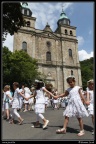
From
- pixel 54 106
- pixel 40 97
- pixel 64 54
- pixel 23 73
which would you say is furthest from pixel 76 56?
pixel 40 97

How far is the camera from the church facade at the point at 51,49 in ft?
160

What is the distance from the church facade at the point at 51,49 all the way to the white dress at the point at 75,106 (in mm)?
42013

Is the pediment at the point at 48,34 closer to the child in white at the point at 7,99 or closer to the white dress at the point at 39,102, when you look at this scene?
the child in white at the point at 7,99

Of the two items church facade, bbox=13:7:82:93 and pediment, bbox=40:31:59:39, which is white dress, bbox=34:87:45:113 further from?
pediment, bbox=40:31:59:39

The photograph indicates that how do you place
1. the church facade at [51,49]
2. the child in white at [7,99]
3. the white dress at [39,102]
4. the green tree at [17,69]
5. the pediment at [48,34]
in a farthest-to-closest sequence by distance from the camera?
1. the pediment at [48,34]
2. the church facade at [51,49]
3. the green tree at [17,69]
4. the child in white at [7,99]
5. the white dress at [39,102]

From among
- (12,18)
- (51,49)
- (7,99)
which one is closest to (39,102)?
(7,99)

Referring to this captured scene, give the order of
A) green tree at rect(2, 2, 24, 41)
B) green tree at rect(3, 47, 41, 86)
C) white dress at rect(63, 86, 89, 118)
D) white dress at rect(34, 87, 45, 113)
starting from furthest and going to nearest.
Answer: green tree at rect(3, 47, 41, 86), green tree at rect(2, 2, 24, 41), white dress at rect(34, 87, 45, 113), white dress at rect(63, 86, 89, 118)

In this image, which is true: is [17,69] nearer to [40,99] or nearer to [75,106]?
[40,99]

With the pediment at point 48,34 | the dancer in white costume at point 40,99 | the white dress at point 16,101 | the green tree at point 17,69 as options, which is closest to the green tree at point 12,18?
the white dress at point 16,101

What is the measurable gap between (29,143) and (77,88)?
7.54 ft

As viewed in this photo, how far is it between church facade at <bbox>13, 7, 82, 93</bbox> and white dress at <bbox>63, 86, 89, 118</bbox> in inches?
1654

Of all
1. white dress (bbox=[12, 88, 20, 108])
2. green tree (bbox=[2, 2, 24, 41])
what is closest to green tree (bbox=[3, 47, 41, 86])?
green tree (bbox=[2, 2, 24, 41])

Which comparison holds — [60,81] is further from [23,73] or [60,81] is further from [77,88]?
[77,88]

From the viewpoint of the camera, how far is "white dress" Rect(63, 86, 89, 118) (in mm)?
6275
